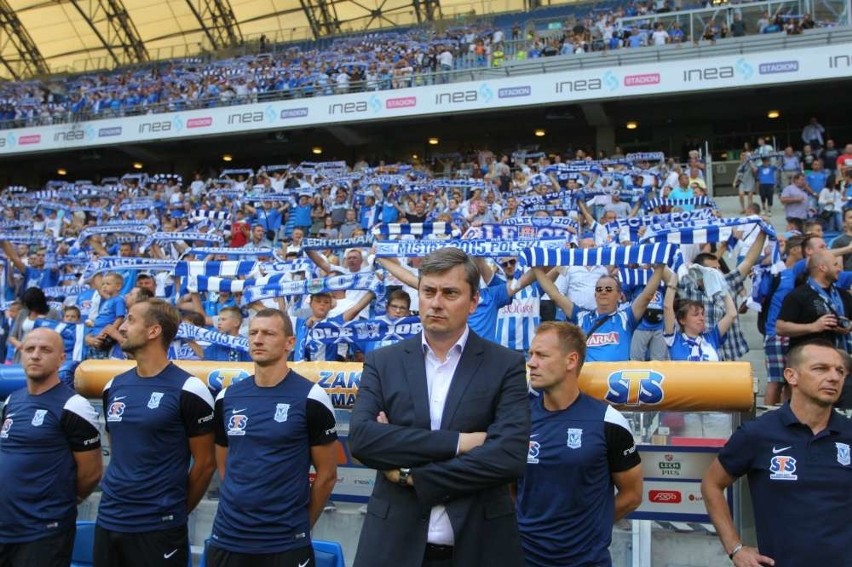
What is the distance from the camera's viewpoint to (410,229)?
31.7ft

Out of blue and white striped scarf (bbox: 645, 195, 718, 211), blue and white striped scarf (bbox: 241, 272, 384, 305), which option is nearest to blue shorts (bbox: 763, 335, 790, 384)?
blue and white striped scarf (bbox: 241, 272, 384, 305)

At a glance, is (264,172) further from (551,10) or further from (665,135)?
(551,10)

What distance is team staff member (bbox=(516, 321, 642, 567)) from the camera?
3291mm

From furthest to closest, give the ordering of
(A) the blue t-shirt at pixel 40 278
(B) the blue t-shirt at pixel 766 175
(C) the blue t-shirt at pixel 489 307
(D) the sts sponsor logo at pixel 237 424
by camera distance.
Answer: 1. (B) the blue t-shirt at pixel 766 175
2. (A) the blue t-shirt at pixel 40 278
3. (C) the blue t-shirt at pixel 489 307
4. (D) the sts sponsor logo at pixel 237 424

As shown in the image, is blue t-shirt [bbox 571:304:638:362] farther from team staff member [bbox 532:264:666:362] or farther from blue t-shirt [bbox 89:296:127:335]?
blue t-shirt [bbox 89:296:127:335]

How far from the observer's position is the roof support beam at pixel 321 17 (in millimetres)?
38938

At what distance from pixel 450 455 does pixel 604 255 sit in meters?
5.20

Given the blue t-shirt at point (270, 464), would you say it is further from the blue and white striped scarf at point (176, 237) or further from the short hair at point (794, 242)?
the blue and white striped scarf at point (176, 237)

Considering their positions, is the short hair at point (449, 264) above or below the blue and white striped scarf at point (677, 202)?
below

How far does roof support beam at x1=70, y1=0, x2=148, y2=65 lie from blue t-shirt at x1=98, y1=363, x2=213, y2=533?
4189 centimetres

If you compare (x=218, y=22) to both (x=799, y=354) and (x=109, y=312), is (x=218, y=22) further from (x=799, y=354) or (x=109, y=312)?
(x=799, y=354)

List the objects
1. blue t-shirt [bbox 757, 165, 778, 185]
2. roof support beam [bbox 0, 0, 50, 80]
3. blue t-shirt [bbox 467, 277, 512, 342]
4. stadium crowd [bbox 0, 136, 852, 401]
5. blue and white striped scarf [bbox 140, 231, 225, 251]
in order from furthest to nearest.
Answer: roof support beam [bbox 0, 0, 50, 80]
blue t-shirt [bbox 757, 165, 778, 185]
blue and white striped scarf [bbox 140, 231, 225, 251]
blue t-shirt [bbox 467, 277, 512, 342]
stadium crowd [bbox 0, 136, 852, 401]

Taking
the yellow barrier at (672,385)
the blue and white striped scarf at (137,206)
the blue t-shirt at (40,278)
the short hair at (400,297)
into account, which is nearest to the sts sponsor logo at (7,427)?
the yellow barrier at (672,385)

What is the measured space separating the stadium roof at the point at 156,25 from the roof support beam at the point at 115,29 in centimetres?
5
